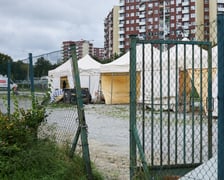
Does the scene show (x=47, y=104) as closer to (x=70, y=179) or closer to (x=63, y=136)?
(x=63, y=136)

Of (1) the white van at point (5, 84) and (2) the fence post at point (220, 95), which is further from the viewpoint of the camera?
(1) the white van at point (5, 84)

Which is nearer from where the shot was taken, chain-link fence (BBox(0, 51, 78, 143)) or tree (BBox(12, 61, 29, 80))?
chain-link fence (BBox(0, 51, 78, 143))

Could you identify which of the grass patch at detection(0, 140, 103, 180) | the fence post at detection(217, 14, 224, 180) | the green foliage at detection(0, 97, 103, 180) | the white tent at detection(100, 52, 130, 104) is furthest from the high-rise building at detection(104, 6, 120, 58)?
the fence post at detection(217, 14, 224, 180)

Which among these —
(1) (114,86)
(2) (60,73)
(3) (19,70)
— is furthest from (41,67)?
(1) (114,86)

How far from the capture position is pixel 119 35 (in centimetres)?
11931

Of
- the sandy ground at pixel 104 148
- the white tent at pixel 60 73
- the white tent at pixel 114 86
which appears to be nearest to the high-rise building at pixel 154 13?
the white tent at pixel 114 86

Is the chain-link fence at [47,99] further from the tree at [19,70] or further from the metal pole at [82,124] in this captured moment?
the metal pole at [82,124]

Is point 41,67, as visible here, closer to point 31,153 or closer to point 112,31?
point 31,153

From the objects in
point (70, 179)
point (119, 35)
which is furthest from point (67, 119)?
point (119, 35)

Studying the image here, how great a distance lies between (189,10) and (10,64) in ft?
300

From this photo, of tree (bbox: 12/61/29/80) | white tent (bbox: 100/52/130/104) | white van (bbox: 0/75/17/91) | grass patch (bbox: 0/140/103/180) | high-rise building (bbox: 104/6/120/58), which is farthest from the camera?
high-rise building (bbox: 104/6/120/58)

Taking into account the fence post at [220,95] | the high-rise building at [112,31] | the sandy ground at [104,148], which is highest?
the high-rise building at [112,31]

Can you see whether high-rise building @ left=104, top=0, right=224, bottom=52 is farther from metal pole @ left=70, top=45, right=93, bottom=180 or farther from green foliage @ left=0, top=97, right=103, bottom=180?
metal pole @ left=70, top=45, right=93, bottom=180

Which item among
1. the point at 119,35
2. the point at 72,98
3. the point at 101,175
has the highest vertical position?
the point at 119,35
